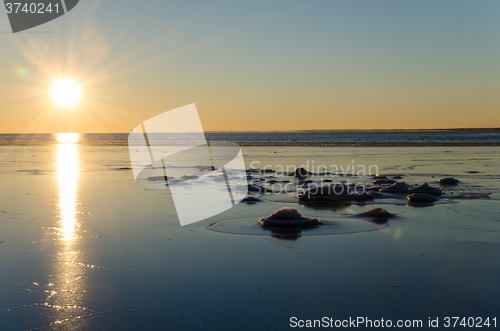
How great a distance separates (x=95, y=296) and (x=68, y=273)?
2.86 feet

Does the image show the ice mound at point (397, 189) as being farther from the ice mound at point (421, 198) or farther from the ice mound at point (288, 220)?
the ice mound at point (288, 220)

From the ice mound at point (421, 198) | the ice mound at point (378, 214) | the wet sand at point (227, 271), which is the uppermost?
the wet sand at point (227, 271)

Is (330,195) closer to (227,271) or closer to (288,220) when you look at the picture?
(288,220)

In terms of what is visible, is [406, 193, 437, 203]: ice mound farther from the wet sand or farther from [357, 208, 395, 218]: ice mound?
[357, 208, 395, 218]: ice mound

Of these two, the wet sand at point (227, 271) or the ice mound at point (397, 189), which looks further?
the ice mound at point (397, 189)

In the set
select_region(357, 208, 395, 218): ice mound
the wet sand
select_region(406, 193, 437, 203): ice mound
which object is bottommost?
select_region(406, 193, 437, 203): ice mound

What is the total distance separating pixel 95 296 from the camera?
13.8ft

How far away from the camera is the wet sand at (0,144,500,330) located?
3.82 meters

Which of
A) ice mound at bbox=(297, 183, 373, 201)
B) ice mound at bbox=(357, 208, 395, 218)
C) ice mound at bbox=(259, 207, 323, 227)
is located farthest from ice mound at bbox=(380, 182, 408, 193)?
ice mound at bbox=(259, 207, 323, 227)

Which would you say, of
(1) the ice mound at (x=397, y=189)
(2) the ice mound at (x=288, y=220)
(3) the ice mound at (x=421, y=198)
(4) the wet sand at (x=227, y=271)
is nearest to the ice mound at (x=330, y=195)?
(3) the ice mound at (x=421, y=198)

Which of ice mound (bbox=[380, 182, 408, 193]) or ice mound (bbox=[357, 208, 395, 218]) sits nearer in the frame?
ice mound (bbox=[357, 208, 395, 218])

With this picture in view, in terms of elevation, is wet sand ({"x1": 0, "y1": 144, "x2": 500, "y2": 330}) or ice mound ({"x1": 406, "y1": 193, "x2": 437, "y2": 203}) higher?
wet sand ({"x1": 0, "y1": 144, "x2": 500, "y2": 330})

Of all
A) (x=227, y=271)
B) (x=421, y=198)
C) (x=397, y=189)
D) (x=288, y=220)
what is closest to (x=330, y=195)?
(x=421, y=198)

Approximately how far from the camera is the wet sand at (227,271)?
3816 millimetres
